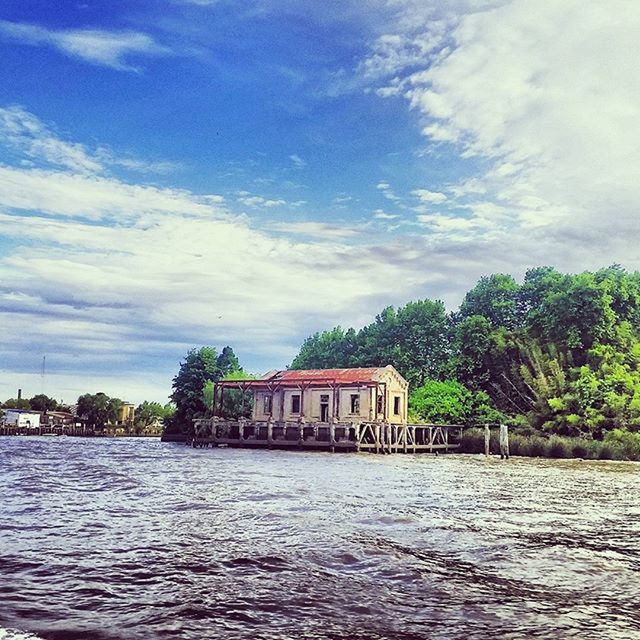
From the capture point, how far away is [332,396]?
46.1 metres

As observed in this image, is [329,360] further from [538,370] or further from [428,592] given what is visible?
[428,592]

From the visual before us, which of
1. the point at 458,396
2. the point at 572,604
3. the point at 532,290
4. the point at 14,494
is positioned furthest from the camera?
the point at 532,290

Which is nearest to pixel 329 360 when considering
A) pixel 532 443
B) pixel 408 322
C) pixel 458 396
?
pixel 408 322

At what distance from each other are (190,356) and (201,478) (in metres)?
48.4

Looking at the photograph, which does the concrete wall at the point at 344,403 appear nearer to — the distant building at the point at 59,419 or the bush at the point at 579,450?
the bush at the point at 579,450

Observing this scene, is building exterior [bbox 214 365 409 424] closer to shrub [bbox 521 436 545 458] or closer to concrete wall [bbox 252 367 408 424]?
concrete wall [bbox 252 367 408 424]

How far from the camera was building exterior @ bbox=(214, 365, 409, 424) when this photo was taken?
1790 inches

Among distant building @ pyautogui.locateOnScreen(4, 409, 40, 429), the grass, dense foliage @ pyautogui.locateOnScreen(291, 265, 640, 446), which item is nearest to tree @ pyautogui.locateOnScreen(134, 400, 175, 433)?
distant building @ pyautogui.locateOnScreen(4, 409, 40, 429)

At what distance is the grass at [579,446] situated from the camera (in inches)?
1540

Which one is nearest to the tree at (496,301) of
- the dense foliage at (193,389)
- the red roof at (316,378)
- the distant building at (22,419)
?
the red roof at (316,378)

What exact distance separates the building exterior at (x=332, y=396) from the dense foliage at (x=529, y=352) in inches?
238

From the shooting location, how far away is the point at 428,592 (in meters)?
6.77

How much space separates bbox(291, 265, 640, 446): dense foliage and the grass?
107cm

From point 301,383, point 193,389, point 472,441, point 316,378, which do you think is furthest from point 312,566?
point 193,389
